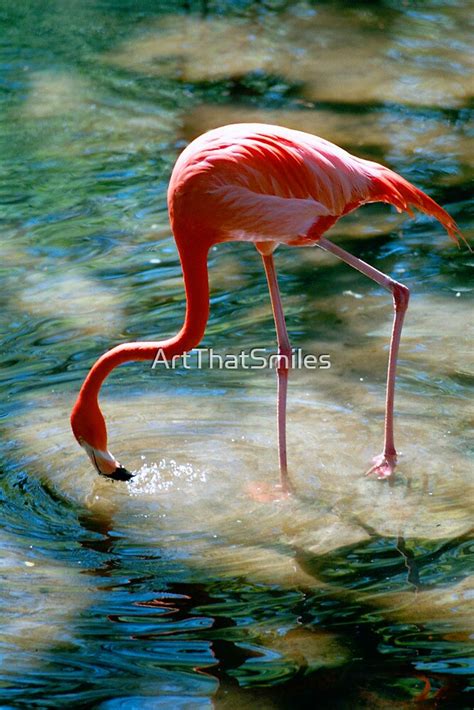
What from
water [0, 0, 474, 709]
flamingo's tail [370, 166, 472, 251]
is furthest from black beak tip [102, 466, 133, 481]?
flamingo's tail [370, 166, 472, 251]

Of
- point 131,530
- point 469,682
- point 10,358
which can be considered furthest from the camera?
point 10,358

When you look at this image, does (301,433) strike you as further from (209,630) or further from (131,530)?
(209,630)

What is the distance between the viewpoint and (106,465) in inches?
145

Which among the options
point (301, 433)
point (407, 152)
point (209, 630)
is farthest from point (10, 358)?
point (407, 152)

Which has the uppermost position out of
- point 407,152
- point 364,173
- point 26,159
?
point 364,173

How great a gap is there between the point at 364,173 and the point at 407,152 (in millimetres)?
2920

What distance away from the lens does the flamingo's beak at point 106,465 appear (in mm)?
3660

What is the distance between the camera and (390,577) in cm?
331

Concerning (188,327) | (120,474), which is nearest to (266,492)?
(120,474)

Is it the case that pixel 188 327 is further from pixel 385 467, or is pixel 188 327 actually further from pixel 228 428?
pixel 385 467

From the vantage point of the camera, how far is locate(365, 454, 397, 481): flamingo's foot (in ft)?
12.6

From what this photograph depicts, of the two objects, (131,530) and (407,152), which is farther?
(407,152)

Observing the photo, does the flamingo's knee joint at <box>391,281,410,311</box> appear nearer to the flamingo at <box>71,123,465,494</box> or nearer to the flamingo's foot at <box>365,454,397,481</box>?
the flamingo at <box>71,123,465,494</box>

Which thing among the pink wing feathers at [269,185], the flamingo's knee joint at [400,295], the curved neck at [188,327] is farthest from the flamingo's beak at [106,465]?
the flamingo's knee joint at [400,295]
